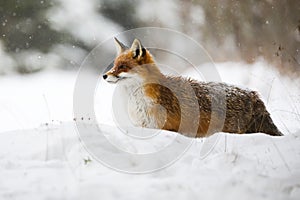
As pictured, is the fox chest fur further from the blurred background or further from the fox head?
the blurred background

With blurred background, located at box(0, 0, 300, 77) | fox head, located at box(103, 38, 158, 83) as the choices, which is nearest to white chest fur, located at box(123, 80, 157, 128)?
fox head, located at box(103, 38, 158, 83)

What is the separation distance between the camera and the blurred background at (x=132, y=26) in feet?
28.6

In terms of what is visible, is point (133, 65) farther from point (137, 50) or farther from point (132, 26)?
point (132, 26)

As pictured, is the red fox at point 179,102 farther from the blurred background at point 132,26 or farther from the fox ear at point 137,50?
the blurred background at point 132,26

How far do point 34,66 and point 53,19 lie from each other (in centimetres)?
136

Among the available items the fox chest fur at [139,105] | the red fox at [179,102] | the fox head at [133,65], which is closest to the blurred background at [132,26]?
the red fox at [179,102]

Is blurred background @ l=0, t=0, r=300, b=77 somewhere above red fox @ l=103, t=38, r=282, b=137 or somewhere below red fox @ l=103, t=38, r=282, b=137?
above

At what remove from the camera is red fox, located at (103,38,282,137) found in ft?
14.1

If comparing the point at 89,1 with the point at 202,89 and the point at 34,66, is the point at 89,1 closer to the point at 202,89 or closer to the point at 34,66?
the point at 34,66

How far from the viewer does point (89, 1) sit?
32.4 ft

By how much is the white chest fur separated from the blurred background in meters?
5.07

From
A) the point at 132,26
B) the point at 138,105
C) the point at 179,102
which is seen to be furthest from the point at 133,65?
the point at 132,26

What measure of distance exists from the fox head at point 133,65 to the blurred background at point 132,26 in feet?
16.2

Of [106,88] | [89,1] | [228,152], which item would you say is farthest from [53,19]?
[228,152]
